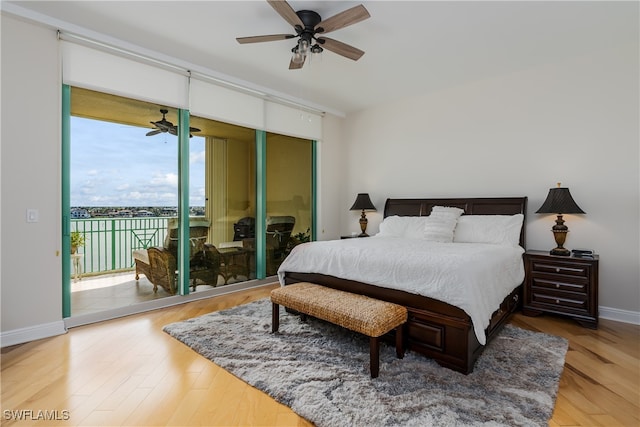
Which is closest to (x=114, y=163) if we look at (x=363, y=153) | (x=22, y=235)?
(x=22, y=235)

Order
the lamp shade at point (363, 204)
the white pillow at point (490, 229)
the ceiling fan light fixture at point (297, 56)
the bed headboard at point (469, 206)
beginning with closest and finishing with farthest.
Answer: the ceiling fan light fixture at point (297, 56) → the white pillow at point (490, 229) → the bed headboard at point (469, 206) → the lamp shade at point (363, 204)

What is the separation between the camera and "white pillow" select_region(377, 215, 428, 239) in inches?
161

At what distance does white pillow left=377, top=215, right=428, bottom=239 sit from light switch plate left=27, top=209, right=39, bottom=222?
381 centimetres

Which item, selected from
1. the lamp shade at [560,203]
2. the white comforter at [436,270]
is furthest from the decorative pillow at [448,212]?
the lamp shade at [560,203]

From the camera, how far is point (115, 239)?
3.41 m

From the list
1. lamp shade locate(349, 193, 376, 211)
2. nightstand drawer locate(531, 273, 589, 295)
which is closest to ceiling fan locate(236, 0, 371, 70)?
lamp shade locate(349, 193, 376, 211)

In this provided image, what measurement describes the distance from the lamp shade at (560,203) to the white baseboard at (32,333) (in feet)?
16.3

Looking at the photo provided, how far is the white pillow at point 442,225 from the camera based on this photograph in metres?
3.66

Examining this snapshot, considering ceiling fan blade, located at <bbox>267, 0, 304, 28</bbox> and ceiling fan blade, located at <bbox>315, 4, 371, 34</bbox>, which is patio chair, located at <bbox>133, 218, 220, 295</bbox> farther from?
ceiling fan blade, located at <bbox>315, 4, 371, 34</bbox>

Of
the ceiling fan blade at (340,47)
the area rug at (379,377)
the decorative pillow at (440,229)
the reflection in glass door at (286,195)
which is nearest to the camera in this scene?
the area rug at (379,377)

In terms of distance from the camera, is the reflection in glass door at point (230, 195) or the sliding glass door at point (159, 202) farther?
the reflection in glass door at point (230, 195)

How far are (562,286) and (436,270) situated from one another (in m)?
1.83

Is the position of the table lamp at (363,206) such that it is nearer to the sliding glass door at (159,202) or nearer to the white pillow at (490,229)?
the sliding glass door at (159,202)

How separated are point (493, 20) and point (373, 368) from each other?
3.07 m
